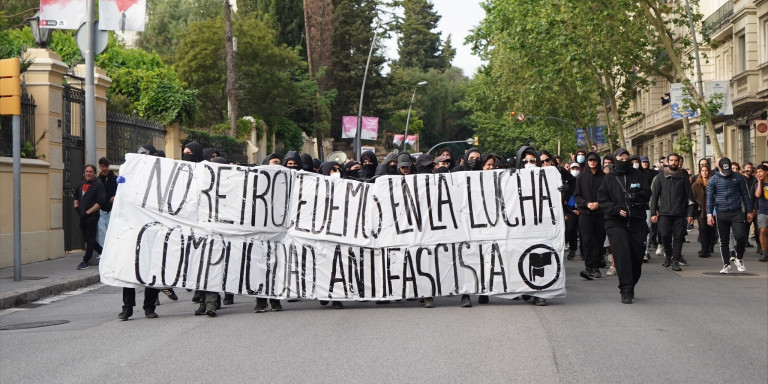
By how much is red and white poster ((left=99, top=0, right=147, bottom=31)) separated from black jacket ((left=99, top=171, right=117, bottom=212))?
391 centimetres

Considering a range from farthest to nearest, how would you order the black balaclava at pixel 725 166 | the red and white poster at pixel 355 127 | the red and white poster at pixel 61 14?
the red and white poster at pixel 355 127
the red and white poster at pixel 61 14
the black balaclava at pixel 725 166

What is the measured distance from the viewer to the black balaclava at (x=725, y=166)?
1655cm

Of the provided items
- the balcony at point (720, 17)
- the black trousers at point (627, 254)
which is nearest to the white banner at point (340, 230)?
the black trousers at point (627, 254)

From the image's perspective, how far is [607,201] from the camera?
12625mm

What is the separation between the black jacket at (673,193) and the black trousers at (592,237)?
1957 millimetres

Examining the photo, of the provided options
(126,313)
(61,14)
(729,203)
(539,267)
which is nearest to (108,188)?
(61,14)

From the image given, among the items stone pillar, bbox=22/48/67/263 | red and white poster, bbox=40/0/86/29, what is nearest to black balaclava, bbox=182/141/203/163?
stone pillar, bbox=22/48/67/263

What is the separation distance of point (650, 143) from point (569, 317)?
178ft

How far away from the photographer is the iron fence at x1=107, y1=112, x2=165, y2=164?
2275 centimetres

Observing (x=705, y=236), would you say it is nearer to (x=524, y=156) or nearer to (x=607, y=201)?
(x=607, y=201)

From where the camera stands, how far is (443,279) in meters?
11.7

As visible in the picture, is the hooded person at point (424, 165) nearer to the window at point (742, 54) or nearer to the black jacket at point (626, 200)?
the black jacket at point (626, 200)

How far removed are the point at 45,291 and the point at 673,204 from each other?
9.83 m

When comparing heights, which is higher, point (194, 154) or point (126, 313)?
point (194, 154)
